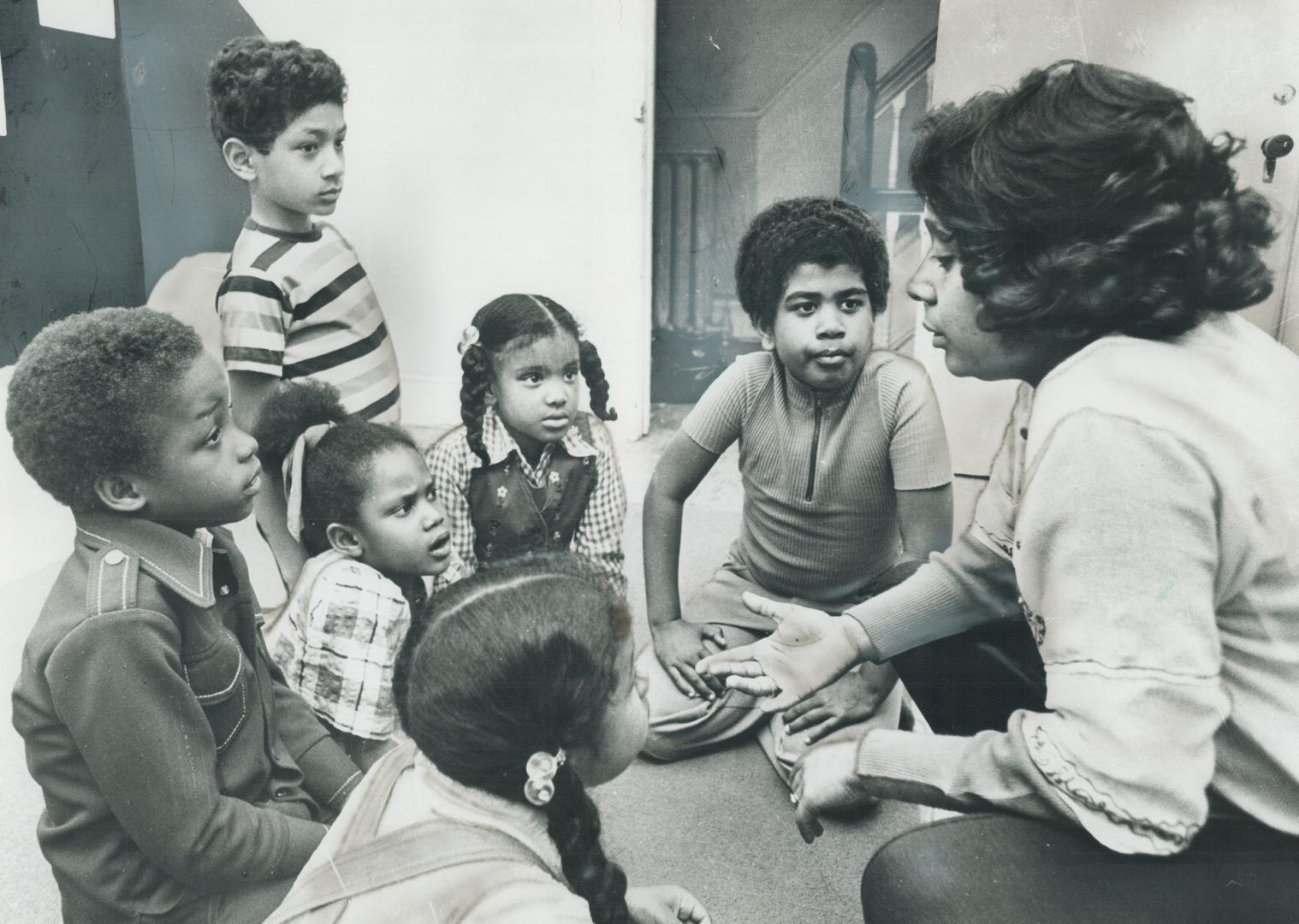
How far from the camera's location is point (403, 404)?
1407 millimetres

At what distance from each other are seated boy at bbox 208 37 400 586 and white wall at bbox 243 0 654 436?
0.10ft

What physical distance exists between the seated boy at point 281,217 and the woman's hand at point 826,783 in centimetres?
82

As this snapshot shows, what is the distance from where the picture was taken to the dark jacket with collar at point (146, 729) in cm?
85

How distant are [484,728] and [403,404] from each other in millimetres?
766

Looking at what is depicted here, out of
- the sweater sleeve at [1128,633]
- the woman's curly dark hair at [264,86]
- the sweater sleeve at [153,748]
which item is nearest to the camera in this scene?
the sweater sleeve at [1128,633]

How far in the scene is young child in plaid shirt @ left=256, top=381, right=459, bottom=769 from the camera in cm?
120

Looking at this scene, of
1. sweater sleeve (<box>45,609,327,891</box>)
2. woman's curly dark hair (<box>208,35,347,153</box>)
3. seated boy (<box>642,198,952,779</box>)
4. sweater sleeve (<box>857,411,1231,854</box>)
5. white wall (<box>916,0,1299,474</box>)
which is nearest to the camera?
sweater sleeve (<box>857,411,1231,854</box>)

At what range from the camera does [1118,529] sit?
2.35 feet

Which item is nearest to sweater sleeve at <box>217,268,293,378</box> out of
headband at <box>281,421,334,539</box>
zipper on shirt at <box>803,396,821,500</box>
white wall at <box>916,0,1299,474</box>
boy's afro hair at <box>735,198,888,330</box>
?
headband at <box>281,421,334,539</box>

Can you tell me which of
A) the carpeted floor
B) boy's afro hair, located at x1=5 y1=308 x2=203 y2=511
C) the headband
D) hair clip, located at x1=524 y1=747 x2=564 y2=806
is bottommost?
the carpeted floor

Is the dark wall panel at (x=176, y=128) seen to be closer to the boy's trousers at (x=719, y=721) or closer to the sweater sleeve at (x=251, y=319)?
the sweater sleeve at (x=251, y=319)

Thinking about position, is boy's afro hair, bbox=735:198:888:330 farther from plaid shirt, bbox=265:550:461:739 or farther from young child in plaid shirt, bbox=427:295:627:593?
plaid shirt, bbox=265:550:461:739

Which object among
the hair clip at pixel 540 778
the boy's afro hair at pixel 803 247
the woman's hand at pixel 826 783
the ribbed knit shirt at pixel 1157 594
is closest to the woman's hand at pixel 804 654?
the woman's hand at pixel 826 783

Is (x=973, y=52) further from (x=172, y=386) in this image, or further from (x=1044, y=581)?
(x=172, y=386)
